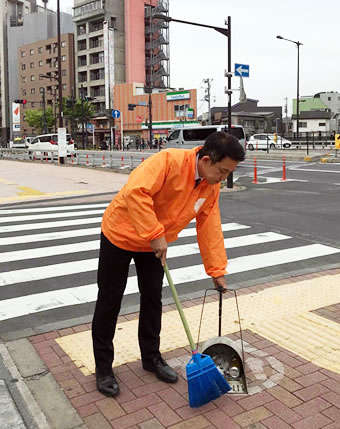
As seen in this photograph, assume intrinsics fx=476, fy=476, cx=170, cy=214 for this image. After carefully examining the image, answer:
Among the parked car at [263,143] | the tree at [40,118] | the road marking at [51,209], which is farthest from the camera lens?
the tree at [40,118]

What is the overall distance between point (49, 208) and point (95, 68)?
214ft

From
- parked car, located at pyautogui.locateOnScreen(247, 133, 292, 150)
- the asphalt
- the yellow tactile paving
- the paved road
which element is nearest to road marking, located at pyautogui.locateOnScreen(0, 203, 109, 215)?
the paved road

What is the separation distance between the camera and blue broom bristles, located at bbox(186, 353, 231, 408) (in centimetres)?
277

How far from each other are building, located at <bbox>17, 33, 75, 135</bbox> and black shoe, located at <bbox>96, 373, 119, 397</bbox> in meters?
76.6

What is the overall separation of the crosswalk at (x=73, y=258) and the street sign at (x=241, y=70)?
8198 mm

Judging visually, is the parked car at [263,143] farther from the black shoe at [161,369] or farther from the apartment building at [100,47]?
the black shoe at [161,369]

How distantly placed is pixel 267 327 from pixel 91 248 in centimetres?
376

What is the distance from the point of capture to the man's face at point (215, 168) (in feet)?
8.71

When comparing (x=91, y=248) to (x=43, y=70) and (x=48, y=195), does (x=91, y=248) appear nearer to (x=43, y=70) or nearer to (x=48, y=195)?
(x=48, y=195)

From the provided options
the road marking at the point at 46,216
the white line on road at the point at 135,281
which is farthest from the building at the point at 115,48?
the white line on road at the point at 135,281

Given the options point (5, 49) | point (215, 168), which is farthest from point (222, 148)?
point (5, 49)

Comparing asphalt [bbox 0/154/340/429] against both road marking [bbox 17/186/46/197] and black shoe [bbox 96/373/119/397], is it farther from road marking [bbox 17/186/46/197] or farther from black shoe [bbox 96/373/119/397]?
road marking [bbox 17/186/46/197]

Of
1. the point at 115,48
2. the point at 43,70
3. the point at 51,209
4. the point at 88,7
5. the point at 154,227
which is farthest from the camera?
the point at 43,70

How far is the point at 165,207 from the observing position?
281 centimetres
